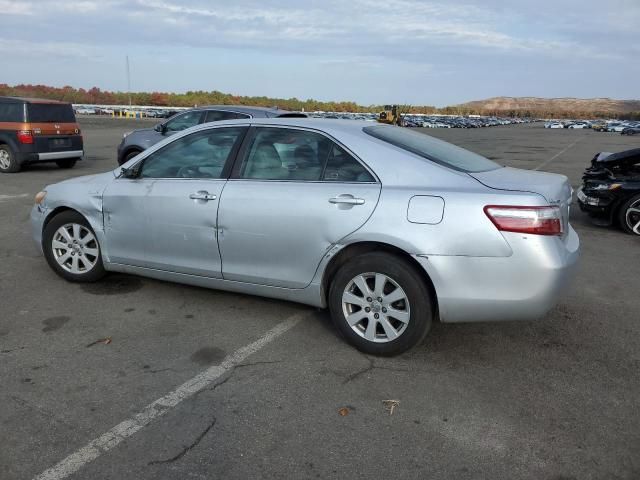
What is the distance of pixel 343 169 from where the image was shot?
13.3ft

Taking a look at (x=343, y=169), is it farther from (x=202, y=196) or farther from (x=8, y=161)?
(x=8, y=161)

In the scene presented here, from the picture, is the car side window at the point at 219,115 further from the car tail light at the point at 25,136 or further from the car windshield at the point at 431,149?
the car windshield at the point at 431,149

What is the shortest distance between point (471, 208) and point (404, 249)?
0.49 meters

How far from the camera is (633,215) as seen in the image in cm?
820

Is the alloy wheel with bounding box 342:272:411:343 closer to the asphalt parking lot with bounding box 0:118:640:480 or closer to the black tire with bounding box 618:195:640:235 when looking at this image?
the asphalt parking lot with bounding box 0:118:640:480

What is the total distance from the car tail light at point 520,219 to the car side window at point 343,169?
0.86 metres

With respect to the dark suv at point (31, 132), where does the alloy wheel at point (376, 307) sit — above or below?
below

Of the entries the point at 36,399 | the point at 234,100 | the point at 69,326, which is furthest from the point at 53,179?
the point at 234,100

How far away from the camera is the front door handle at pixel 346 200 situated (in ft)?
12.7

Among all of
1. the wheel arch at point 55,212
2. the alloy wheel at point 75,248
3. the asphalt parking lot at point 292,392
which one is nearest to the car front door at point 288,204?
the asphalt parking lot at point 292,392

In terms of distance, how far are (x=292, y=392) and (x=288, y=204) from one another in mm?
1329

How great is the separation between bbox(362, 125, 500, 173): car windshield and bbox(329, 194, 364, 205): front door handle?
548 mm

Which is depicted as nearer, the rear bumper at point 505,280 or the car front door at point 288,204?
the rear bumper at point 505,280

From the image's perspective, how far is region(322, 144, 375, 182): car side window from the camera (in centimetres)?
399
